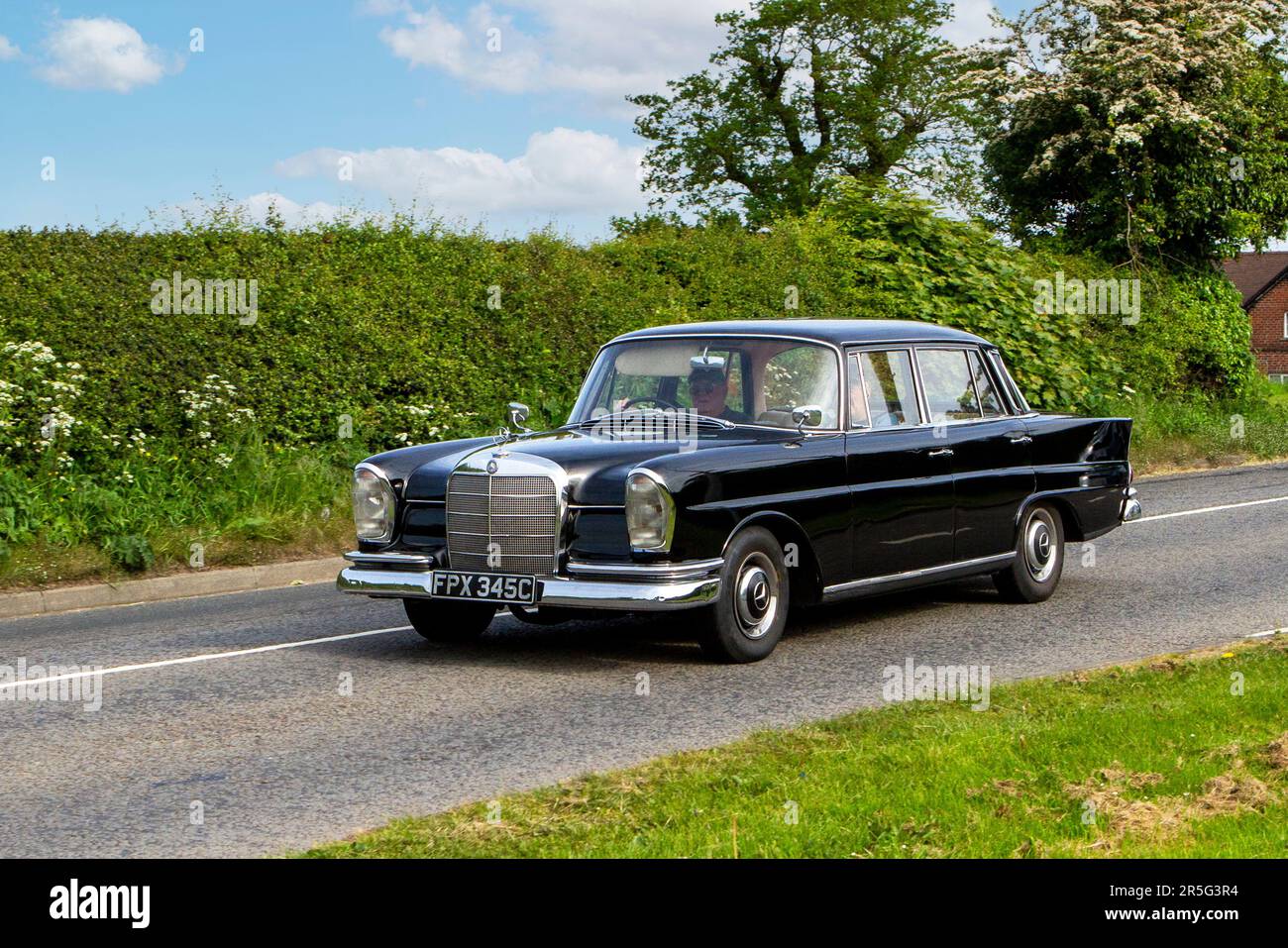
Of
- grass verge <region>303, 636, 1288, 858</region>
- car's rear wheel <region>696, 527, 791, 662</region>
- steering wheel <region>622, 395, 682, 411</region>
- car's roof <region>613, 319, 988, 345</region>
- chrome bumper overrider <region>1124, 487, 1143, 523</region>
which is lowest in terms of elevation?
grass verge <region>303, 636, 1288, 858</region>

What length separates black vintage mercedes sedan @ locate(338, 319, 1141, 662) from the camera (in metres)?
8.30

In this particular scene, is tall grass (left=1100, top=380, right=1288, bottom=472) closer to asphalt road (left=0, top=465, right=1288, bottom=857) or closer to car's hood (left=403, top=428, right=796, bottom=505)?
asphalt road (left=0, top=465, right=1288, bottom=857)

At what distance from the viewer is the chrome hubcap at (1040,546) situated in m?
10.7

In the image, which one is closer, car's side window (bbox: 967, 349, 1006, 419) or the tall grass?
car's side window (bbox: 967, 349, 1006, 419)

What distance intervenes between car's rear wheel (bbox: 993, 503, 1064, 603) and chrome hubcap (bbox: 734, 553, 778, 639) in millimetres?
2601

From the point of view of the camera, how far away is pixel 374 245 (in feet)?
55.9

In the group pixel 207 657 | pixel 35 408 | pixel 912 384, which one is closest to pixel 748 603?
pixel 912 384

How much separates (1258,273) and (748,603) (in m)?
83.1

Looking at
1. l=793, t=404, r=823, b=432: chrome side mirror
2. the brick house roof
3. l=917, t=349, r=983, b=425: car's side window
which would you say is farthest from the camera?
the brick house roof

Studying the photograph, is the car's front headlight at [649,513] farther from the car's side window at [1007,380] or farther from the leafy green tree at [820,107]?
the leafy green tree at [820,107]

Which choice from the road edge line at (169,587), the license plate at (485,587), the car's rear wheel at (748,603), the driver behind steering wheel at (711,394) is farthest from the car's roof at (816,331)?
the road edge line at (169,587)

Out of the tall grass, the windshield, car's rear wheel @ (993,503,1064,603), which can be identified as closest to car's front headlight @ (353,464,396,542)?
the windshield

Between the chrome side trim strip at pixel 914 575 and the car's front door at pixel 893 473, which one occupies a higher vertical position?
the car's front door at pixel 893 473

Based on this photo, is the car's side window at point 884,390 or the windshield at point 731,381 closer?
the windshield at point 731,381
